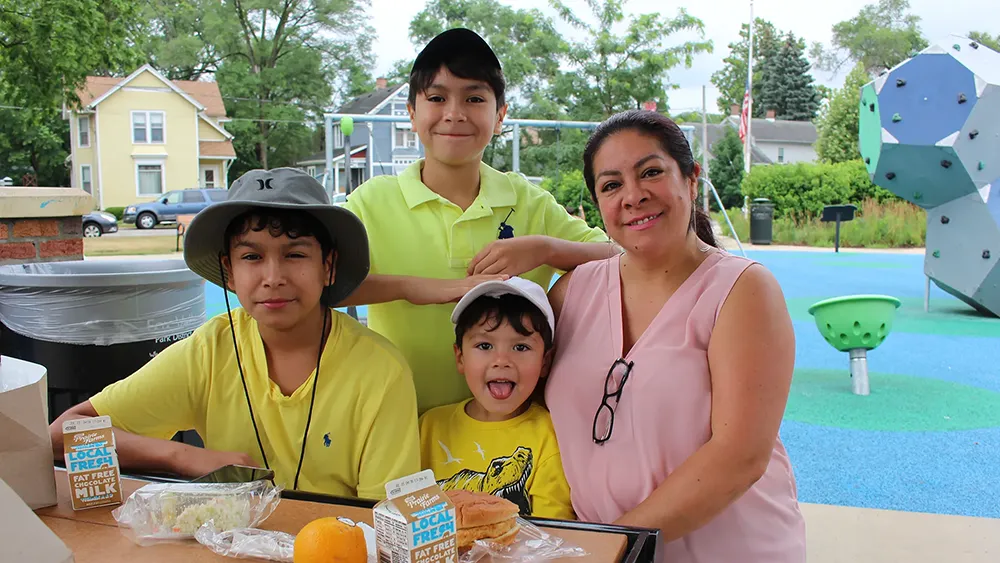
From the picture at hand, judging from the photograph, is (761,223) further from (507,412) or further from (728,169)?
(507,412)

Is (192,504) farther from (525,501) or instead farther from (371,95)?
(371,95)

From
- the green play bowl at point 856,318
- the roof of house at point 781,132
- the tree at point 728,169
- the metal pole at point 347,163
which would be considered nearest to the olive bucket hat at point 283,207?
the green play bowl at point 856,318

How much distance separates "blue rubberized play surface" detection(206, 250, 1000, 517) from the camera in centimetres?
419

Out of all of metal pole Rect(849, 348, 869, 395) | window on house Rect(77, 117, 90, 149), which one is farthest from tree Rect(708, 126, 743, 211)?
metal pole Rect(849, 348, 869, 395)

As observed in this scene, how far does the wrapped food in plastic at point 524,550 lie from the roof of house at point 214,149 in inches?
1425

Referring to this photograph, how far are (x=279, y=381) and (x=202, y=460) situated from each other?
0.24 meters

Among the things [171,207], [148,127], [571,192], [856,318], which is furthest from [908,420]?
[148,127]

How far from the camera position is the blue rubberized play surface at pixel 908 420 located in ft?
13.8

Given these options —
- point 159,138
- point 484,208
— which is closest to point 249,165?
point 159,138

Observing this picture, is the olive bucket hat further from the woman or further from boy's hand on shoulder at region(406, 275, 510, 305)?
the woman

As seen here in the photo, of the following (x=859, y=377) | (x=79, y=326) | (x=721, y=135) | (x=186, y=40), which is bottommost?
(x=859, y=377)

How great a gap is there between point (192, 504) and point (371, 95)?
123 feet

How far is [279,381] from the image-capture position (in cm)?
183

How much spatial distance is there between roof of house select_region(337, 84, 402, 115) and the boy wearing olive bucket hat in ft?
109
